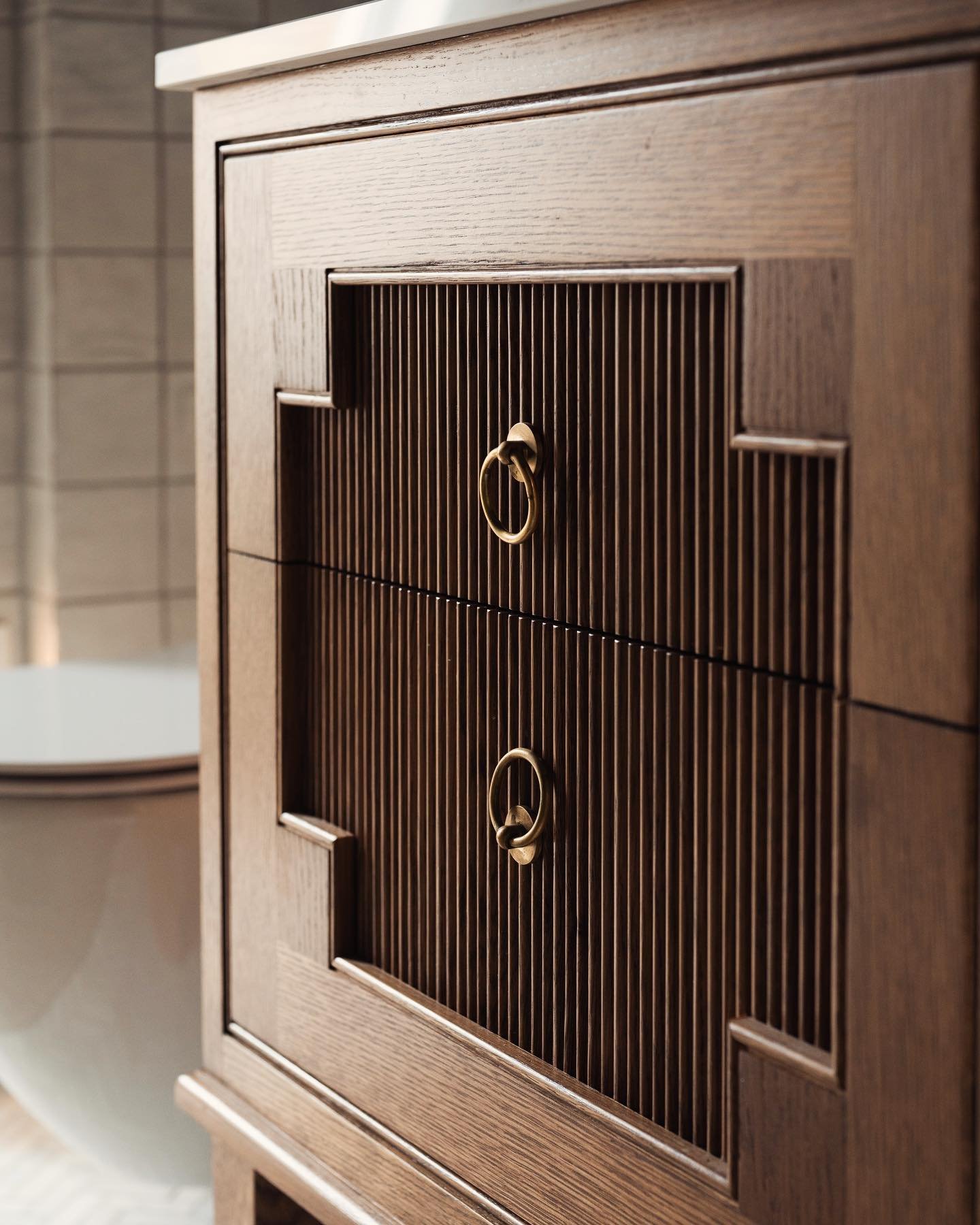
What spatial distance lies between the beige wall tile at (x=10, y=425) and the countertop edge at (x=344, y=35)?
113 centimetres

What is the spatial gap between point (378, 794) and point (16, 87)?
1.43m

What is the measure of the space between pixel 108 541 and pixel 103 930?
717mm

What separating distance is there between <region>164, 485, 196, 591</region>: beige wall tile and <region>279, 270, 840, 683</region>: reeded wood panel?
122 centimetres

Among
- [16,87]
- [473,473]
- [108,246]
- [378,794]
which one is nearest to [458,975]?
[378,794]

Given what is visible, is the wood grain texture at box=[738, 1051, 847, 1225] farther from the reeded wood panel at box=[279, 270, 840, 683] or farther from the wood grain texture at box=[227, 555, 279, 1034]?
the wood grain texture at box=[227, 555, 279, 1034]

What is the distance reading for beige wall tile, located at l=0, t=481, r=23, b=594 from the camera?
5.90 ft

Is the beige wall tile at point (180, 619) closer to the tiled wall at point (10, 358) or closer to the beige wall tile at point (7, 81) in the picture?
the tiled wall at point (10, 358)

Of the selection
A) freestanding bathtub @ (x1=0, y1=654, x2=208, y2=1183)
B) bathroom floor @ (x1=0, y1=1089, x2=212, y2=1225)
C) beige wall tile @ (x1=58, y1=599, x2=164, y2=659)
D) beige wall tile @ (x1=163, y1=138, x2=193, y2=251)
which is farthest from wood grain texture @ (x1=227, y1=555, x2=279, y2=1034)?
beige wall tile @ (x1=163, y1=138, x2=193, y2=251)

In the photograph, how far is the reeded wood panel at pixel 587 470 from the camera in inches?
17.2

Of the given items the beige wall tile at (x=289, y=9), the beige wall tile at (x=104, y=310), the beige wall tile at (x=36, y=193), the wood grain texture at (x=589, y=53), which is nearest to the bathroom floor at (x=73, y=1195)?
the beige wall tile at (x=104, y=310)

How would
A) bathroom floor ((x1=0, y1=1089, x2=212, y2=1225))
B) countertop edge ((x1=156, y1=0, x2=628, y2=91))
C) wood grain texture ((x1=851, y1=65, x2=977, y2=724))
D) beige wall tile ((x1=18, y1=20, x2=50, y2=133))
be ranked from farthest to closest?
beige wall tile ((x1=18, y1=20, x2=50, y2=133)) < bathroom floor ((x1=0, y1=1089, x2=212, y2=1225)) < countertop edge ((x1=156, y1=0, x2=628, y2=91)) < wood grain texture ((x1=851, y1=65, x2=977, y2=724))

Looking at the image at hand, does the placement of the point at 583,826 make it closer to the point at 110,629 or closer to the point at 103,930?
the point at 103,930

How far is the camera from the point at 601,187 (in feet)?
1.57

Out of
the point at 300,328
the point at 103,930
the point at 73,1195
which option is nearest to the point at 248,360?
the point at 300,328
